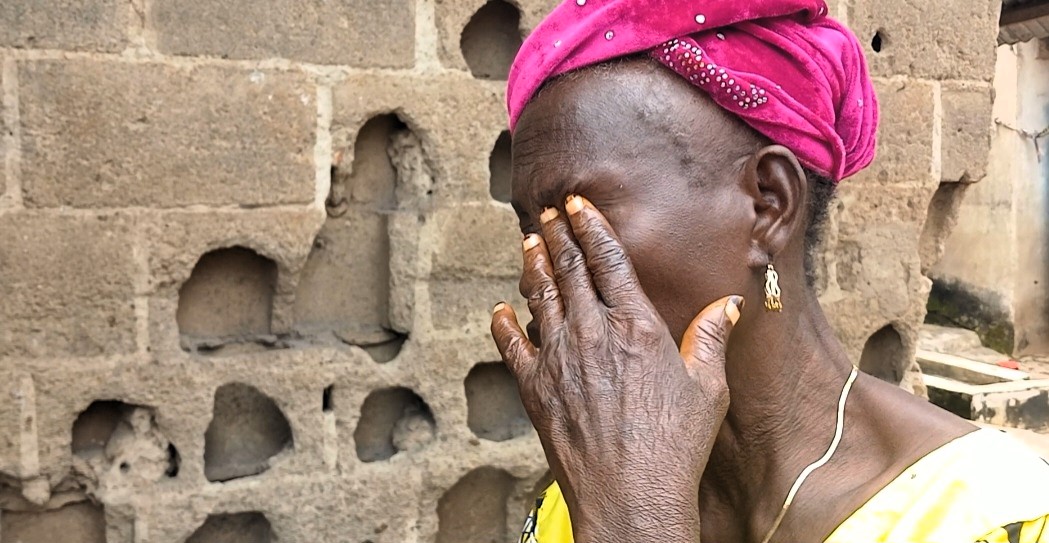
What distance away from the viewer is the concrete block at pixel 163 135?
2.13 metres

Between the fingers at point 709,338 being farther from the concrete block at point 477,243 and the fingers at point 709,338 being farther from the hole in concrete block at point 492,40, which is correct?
the hole in concrete block at point 492,40

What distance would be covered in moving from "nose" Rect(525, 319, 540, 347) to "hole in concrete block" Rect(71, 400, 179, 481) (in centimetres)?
123

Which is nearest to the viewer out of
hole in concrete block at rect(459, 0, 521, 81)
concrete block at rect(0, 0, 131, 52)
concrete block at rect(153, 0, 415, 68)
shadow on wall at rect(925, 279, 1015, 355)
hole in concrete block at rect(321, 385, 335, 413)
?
concrete block at rect(0, 0, 131, 52)

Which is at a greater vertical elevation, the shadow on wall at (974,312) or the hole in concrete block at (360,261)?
the hole in concrete block at (360,261)

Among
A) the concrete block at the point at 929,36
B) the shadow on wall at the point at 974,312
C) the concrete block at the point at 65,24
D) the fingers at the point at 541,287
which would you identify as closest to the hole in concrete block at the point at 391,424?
the concrete block at the point at 65,24

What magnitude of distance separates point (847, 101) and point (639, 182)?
0.34 meters

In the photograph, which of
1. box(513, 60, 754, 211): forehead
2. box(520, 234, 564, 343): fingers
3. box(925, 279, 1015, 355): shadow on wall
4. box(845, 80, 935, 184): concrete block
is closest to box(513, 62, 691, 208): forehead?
box(513, 60, 754, 211): forehead

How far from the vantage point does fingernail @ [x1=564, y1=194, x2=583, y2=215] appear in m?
1.35

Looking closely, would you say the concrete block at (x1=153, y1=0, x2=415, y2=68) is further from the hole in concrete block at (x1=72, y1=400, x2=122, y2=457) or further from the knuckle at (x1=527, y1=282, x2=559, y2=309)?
the knuckle at (x1=527, y1=282, x2=559, y2=309)

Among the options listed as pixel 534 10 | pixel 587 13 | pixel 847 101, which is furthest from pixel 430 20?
pixel 847 101

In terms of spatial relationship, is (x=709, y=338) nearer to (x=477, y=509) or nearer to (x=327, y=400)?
(x=327, y=400)

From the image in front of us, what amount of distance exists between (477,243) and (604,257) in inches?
48.4

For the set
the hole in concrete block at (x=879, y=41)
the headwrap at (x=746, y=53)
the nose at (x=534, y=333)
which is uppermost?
the hole in concrete block at (x=879, y=41)

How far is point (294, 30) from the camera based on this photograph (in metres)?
2.32
